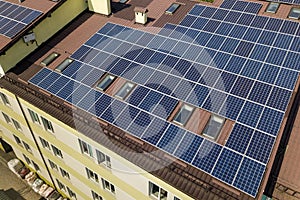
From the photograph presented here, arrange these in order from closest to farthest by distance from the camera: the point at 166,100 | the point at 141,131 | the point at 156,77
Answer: the point at 141,131 → the point at 166,100 → the point at 156,77

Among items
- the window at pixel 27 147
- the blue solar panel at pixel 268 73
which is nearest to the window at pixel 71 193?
the window at pixel 27 147

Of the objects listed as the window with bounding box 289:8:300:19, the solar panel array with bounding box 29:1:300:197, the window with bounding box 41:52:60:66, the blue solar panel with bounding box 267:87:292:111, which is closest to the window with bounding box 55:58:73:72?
the solar panel array with bounding box 29:1:300:197

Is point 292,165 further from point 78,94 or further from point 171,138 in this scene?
point 78,94

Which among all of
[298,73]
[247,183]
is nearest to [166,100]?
[247,183]

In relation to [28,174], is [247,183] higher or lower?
higher

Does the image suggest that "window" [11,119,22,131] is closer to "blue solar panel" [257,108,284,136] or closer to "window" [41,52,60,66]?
"window" [41,52,60,66]

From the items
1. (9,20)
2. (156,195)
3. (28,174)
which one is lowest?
(28,174)

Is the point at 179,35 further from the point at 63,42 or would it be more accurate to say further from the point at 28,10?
the point at 28,10
